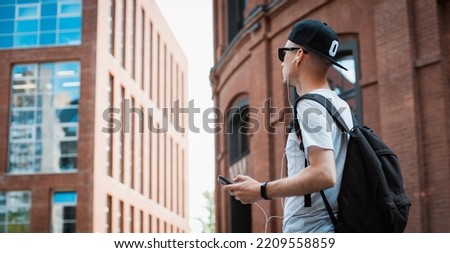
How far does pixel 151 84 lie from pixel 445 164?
1592 centimetres

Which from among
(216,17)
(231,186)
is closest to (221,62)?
(216,17)

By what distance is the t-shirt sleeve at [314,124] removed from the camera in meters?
2.22

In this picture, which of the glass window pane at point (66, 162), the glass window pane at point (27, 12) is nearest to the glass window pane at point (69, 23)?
the glass window pane at point (27, 12)

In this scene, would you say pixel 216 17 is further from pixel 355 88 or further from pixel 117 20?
pixel 355 88

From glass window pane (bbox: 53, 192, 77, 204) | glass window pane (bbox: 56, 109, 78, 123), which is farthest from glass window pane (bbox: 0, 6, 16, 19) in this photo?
glass window pane (bbox: 53, 192, 77, 204)

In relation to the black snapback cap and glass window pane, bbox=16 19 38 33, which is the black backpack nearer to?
the black snapback cap

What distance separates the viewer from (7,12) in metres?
14.9

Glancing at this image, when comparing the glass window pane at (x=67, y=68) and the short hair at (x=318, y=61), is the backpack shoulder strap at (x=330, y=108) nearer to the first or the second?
the short hair at (x=318, y=61)

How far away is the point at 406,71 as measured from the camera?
950 cm

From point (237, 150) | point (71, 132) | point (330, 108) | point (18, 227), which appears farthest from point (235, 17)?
point (330, 108)

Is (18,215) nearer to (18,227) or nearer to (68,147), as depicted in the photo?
(18,227)

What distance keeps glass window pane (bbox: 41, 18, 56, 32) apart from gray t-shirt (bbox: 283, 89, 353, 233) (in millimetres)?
16212

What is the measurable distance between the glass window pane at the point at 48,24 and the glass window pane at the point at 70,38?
113 inches

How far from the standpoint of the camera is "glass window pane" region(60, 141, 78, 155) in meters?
22.7
